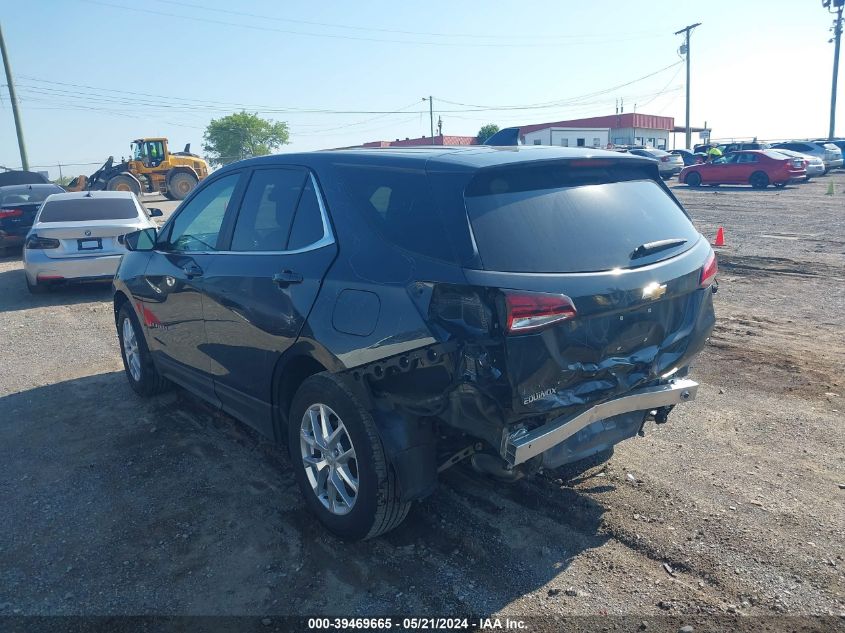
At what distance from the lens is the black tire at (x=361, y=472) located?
316 centimetres

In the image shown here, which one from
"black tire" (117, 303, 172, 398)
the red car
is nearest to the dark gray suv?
"black tire" (117, 303, 172, 398)

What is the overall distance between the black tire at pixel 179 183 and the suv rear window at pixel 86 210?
20.7 m

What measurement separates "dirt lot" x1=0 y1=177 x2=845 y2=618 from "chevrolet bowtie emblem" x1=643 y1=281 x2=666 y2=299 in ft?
4.05

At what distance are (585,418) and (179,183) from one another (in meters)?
31.0

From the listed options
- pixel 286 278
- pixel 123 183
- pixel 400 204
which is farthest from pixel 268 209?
pixel 123 183

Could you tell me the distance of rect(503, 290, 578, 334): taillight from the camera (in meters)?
2.77

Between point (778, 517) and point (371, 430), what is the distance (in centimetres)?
222

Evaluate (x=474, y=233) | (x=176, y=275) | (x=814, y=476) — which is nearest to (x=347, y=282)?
(x=474, y=233)

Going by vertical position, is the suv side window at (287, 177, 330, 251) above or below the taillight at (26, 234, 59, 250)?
above

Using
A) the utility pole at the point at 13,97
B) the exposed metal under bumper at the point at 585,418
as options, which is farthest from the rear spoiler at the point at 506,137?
the utility pole at the point at 13,97

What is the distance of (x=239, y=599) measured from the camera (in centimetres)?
310

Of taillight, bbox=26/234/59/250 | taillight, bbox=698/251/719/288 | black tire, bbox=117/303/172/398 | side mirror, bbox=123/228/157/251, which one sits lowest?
black tire, bbox=117/303/172/398

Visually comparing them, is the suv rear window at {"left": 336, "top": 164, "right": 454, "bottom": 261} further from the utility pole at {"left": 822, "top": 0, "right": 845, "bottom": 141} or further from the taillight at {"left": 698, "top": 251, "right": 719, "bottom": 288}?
the utility pole at {"left": 822, "top": 0, "right": 845, "bottom": 141}

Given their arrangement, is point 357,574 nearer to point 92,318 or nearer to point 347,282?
point 347,282
